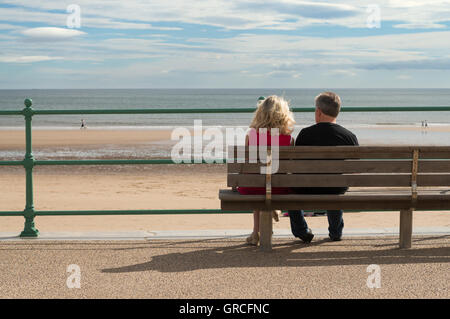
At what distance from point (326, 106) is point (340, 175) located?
24.9 inches

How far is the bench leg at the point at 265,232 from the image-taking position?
4.93 m

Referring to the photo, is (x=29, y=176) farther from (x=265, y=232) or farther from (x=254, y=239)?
(x=265, y=232)

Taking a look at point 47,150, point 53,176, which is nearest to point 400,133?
point 47,150

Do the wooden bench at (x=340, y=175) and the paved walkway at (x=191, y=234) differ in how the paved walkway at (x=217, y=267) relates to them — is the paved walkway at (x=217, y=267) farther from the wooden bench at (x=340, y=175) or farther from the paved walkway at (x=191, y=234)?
the wooden bench at (x=340, y=175)

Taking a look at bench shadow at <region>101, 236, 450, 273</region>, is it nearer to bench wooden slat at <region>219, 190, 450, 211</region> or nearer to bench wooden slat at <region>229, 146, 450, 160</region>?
bench wooden slat at <region>219, 190, 450, 211</region>

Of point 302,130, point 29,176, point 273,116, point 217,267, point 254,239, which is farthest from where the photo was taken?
point 29,176

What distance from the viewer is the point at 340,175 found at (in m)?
4.66

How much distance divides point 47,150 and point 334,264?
17477 millimetres

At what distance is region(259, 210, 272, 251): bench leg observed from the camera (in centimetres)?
493

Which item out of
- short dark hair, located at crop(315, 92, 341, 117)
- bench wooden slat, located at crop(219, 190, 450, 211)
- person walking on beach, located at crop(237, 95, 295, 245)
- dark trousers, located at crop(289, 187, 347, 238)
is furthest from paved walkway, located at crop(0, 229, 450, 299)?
short dark hair, located at crop(315, 92, 341, 117)

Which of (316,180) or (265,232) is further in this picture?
(265,232)

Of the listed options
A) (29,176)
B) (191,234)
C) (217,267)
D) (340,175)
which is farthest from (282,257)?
(29,176)

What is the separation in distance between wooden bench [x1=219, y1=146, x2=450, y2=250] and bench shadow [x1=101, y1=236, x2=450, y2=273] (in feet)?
1.24

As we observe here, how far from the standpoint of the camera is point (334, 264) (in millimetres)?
4578
